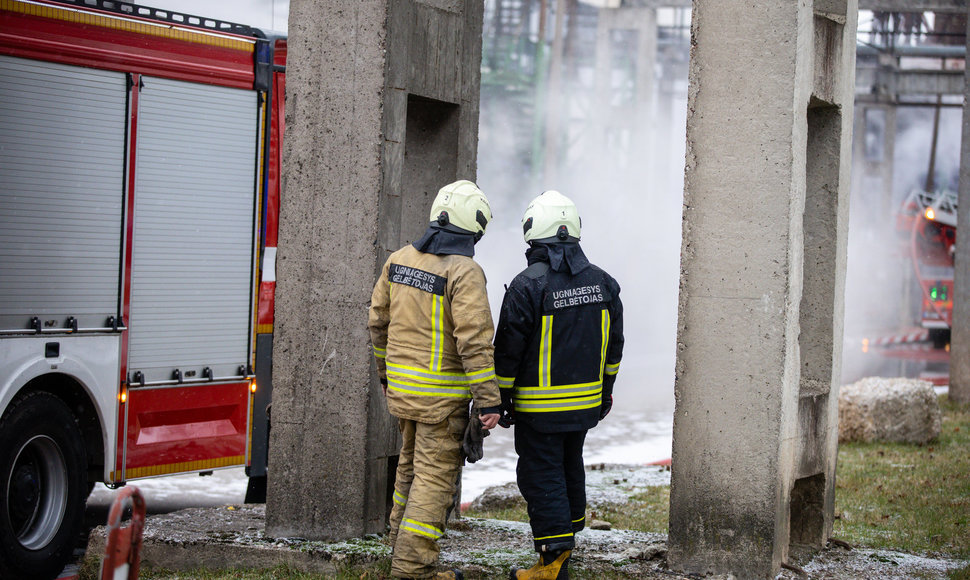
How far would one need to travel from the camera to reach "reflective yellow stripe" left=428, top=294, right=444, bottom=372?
4555 millimetres

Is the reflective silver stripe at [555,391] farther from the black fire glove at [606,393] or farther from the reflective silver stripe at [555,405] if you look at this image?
the black fire glove at [606,393]

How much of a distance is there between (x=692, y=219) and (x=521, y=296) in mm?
913

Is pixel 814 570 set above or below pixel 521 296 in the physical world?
below

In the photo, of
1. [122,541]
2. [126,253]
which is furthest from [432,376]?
[126,253]

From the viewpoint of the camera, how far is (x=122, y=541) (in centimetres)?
307

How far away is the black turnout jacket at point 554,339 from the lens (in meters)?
4.56

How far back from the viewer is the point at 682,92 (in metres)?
28.9

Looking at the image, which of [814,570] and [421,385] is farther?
[814,570]

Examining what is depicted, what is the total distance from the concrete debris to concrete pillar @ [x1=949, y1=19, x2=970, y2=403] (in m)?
3.02

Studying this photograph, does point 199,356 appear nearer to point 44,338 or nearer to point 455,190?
point 44,338

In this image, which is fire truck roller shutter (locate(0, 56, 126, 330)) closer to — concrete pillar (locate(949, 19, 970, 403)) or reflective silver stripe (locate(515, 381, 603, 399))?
reflective silver stripe (locate(515, 381, 603, 399))

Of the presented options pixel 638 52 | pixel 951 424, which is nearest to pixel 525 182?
pixel 638 52

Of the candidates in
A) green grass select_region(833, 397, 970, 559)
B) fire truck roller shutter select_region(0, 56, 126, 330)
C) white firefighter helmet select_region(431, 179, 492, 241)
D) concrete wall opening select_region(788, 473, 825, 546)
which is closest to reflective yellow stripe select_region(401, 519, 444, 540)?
white firefighter helmet select_region(431, 179, 492, 241)

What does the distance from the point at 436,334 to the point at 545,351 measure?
485 mm
